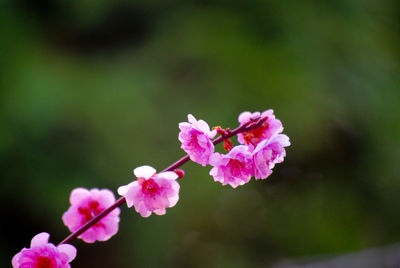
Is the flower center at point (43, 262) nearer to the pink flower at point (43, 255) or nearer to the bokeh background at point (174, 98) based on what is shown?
the pink flower at point (43, 255)

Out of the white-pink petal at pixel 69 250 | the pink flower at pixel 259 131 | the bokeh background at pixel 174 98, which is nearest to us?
the white-pink petal at pixel 69 250

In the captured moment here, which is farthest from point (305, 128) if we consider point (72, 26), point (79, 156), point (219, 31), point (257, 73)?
point (72, 26)

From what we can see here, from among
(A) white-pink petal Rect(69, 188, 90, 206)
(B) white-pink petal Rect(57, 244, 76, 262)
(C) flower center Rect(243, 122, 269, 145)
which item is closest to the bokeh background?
(A) white-pink petal Rect(69, 188, 90, 206)

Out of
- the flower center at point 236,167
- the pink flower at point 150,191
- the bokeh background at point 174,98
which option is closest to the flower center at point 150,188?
→ the pink flower at point 150,191

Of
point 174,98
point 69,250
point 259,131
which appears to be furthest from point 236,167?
point 174,98

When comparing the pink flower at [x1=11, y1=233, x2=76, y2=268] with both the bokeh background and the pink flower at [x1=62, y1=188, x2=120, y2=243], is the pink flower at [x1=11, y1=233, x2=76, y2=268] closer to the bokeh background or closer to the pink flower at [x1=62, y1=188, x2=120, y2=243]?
the pink flower at [x1=62, y1=188, x2=120, y2=243]

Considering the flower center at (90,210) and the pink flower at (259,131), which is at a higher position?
the flower center at (90,210)
